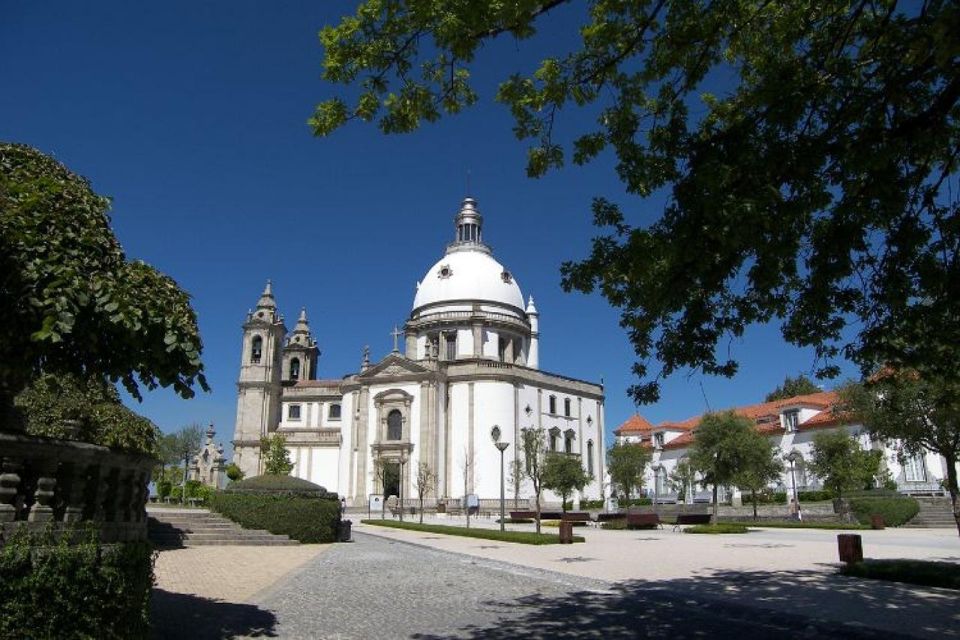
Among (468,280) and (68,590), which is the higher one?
(468,280)

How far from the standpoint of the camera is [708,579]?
13.8m

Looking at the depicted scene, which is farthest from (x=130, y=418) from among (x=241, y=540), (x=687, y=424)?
(x=687, y=424)

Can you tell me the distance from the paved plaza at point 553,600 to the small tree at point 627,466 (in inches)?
1558

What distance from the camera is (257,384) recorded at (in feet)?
229

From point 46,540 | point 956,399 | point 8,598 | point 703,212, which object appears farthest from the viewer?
point 956,399

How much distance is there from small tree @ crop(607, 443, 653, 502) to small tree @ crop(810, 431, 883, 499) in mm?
15897

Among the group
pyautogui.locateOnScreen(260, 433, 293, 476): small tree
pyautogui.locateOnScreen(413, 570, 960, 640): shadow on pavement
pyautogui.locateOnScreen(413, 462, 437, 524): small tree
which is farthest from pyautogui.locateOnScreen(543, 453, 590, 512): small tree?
pyautogui.locateOnScreen(413, 570, 960, 640): shadow on pavement

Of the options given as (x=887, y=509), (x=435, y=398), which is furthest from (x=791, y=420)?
(x=435, y=398)

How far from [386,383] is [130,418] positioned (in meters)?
44.8

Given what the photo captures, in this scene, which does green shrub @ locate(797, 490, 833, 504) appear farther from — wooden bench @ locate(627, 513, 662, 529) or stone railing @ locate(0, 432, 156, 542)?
stone railing @ locate(0, 432, 156, 542)

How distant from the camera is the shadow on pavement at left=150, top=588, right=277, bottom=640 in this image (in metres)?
8.20

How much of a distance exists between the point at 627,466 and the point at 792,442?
1298cm

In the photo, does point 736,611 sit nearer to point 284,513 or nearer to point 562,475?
point 284,513

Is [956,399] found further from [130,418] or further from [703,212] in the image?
[130,418]
